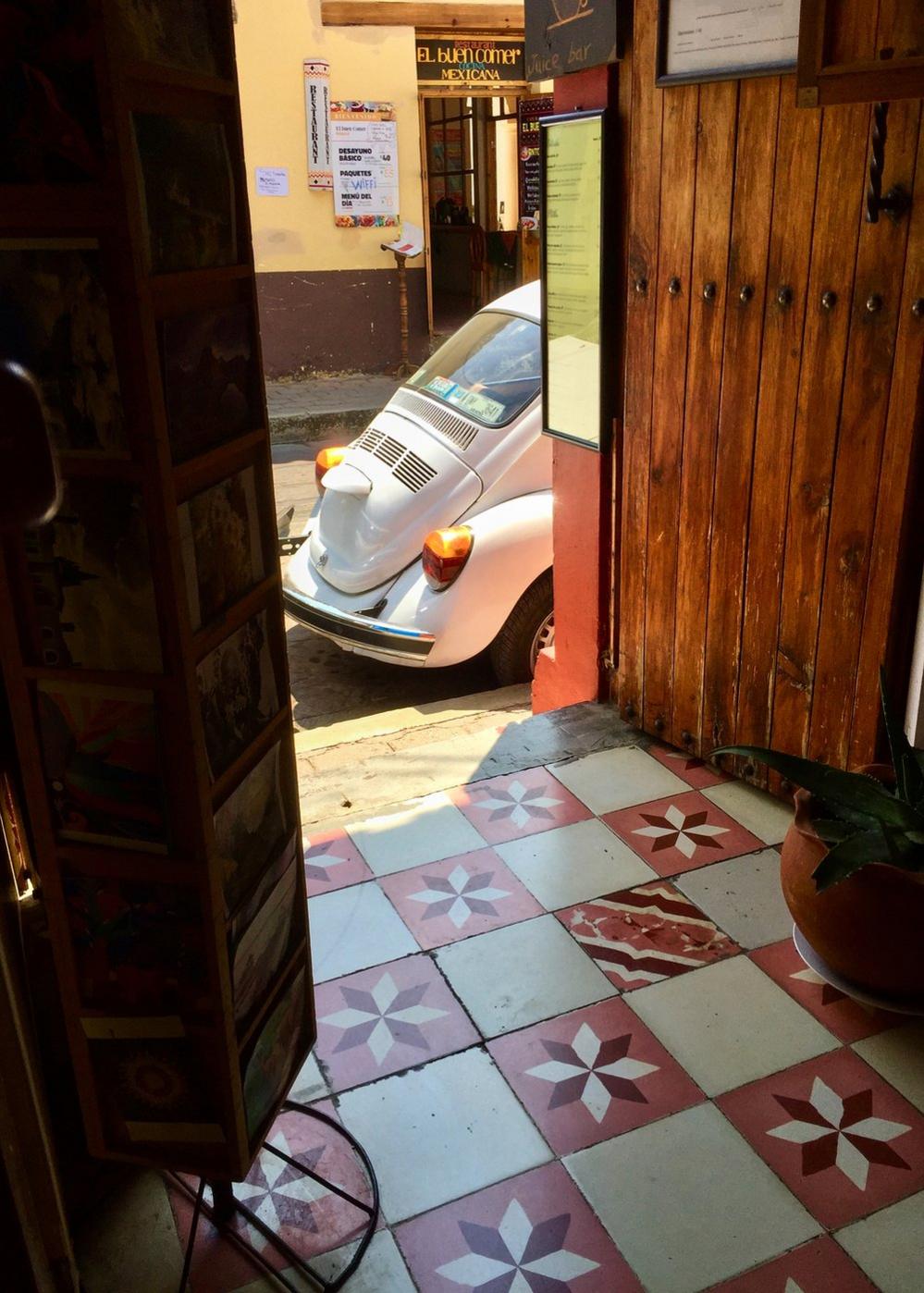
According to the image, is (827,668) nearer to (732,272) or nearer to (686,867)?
(686,867)

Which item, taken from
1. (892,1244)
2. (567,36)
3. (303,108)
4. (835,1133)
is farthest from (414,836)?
(303,108)

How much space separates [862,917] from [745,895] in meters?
0.60

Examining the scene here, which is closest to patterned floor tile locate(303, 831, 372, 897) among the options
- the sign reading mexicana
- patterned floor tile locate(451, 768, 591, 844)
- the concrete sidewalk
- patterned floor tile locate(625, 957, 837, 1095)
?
patterned floor tile locate(451, 768, 591, 844)

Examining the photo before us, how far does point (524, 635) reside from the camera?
5.02m

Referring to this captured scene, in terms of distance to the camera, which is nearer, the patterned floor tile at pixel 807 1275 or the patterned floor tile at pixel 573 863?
the patterned floor tile at pixel 807 1275

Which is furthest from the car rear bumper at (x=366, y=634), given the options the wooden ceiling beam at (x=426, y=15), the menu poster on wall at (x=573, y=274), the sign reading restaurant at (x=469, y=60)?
the sign reading restaurant at (x=469, y=60)

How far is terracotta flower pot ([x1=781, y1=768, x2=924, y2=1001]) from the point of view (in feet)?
7.64

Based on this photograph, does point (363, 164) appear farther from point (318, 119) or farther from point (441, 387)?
point (441, 387)

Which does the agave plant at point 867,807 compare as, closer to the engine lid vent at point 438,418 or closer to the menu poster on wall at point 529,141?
the engine lid vent at point 438,418

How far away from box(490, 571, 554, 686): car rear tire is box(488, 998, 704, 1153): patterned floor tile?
252cm

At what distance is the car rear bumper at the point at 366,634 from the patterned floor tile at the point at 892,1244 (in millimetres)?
3061

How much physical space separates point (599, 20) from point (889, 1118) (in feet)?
9.98

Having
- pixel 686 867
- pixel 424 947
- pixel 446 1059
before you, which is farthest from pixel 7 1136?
pixel 686 867

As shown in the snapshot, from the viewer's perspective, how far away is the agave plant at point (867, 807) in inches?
90.7
